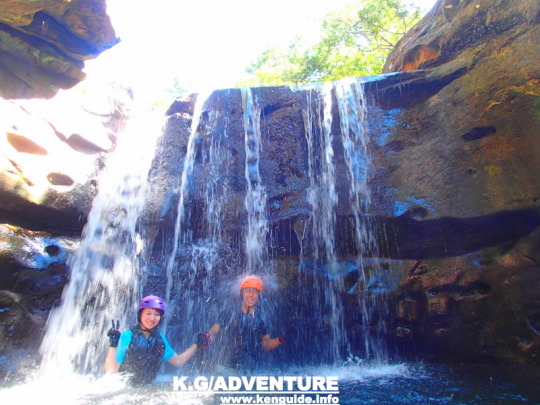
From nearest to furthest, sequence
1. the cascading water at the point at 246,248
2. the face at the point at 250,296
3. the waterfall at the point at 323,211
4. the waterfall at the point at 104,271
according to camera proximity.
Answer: the face at the point at 250,296
the waterfall at the point at 104,271
the cascading water at the point at 246,248
the waterfall at the point at 323,211

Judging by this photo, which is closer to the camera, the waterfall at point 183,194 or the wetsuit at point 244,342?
the wetsuit at point 244,342

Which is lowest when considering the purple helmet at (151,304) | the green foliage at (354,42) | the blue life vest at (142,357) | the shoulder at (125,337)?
the blue life vest at (142,357)

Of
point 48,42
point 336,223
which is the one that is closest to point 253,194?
point 336,223

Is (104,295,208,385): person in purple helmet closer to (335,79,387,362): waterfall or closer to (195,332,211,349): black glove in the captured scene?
(195,332,211,349): black glove

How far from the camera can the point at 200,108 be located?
757 centimetres

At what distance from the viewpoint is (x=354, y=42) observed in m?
15.0

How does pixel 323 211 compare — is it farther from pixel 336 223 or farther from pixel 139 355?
pixel 139 355

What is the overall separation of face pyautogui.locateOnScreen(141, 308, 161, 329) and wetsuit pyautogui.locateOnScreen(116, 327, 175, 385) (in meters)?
0.09

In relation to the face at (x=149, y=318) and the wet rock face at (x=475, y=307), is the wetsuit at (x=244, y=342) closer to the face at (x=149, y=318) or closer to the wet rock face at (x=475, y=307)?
the face at (x=149, y=318)

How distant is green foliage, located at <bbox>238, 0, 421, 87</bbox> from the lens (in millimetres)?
13922

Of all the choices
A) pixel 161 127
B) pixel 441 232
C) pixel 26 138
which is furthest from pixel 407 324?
pixel 26 138

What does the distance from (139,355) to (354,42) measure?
50.8 ft

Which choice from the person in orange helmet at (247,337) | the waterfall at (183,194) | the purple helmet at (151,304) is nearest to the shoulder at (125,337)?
the purple helmet at (151,304)

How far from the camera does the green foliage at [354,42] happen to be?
548 inches
